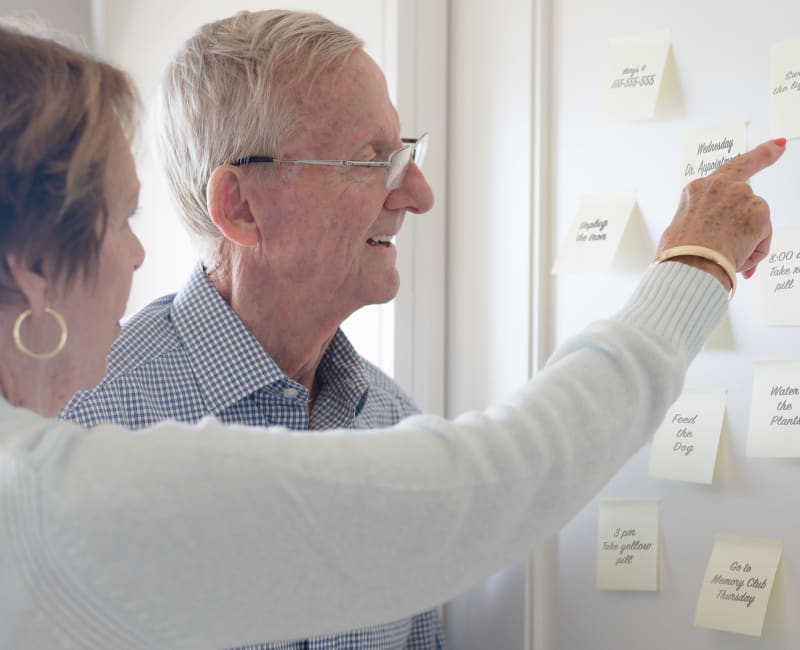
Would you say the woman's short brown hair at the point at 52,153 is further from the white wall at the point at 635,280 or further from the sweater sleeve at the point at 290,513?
the white wall at the point at 635,280

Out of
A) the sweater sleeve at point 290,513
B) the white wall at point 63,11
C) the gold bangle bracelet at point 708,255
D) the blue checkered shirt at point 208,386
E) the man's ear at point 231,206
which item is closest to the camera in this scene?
the sweater sleeve at point 290,513

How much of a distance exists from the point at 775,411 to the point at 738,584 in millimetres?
217

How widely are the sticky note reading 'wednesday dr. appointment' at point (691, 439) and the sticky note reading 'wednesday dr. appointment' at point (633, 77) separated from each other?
38 cm

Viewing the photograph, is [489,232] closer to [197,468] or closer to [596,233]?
[596,233]

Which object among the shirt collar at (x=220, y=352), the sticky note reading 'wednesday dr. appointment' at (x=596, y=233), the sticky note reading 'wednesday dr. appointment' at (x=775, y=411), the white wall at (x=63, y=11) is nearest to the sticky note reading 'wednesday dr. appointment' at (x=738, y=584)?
the sticky note reading 'wednesday dr. appointment' at (x=775, y=411)

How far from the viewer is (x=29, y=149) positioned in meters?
0.76

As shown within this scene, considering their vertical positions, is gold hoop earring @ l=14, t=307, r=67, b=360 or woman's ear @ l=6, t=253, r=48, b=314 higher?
woman's ear @ l=6, t=253, r=48, b=314

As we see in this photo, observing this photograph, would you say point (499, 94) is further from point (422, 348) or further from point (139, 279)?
point (139, 279)

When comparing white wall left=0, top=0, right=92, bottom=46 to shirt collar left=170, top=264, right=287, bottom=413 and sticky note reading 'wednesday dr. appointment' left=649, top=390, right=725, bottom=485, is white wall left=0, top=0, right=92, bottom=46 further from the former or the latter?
sticky note reading 'wednesday dr. appointment' left=649, top=390, right=725, bottom=485

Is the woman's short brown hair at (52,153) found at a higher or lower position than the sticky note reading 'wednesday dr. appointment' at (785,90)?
lower

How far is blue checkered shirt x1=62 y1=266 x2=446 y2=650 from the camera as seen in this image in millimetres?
1312

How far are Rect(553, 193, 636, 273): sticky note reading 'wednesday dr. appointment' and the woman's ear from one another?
790 millimetres

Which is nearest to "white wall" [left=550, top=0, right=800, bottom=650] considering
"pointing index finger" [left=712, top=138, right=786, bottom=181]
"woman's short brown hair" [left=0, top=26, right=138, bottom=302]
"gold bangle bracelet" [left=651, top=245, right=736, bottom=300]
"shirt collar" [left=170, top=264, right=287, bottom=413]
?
"pointing index finger" [left=712, top=138, right=786, bottom=181]

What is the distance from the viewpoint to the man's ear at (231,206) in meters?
1.43
